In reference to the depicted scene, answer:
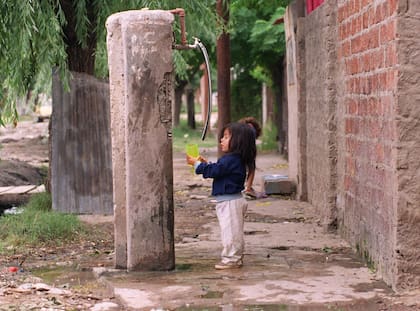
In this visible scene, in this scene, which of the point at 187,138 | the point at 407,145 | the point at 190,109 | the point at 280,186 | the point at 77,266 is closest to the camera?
the point at 407,145

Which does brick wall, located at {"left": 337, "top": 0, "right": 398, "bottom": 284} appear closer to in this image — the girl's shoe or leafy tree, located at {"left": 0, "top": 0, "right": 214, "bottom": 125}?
A: the girl's shoe

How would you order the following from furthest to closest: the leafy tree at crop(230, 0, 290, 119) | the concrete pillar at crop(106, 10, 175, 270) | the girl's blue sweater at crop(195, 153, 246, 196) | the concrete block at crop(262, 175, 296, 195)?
the leafy tree at crop(230, 0, 290, 119) < the concrete block at crop(262, 175, 296, 195) < the girl's blue sweater at crop(195, 153, 246, 196) < the concrete pillar at crop(106, 10, 175, 270)

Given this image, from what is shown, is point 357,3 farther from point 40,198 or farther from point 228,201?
point 40,198

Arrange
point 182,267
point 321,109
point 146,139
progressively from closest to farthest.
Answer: point 146,139, point 182,267, point 321,109

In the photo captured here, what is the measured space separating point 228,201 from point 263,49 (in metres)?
14.7

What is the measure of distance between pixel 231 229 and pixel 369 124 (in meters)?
1.50

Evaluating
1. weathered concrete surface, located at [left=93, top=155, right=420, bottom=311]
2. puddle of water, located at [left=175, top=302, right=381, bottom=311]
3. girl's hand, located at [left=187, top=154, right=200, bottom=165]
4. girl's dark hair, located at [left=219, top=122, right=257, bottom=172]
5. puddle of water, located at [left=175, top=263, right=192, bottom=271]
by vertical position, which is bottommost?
puddle of water, located at [left=175, top=302, right=381, bottom=311]

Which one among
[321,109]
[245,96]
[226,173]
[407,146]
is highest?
[245,96]

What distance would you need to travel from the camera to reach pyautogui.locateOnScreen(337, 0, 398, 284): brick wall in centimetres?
743

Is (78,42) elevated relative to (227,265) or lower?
elevated

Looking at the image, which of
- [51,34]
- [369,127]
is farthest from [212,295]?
[51,34]

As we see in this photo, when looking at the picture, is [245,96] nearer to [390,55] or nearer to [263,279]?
[263,279]

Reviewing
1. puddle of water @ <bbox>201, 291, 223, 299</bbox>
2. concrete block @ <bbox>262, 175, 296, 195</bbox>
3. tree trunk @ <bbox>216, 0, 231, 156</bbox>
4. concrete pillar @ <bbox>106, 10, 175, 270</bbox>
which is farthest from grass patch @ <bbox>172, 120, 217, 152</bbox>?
puddle of water @ <bbox>201, 291, 223, 299</bbox>

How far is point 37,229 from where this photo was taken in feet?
33.9
